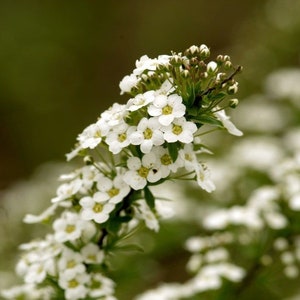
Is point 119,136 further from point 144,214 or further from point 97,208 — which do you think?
point 144,214

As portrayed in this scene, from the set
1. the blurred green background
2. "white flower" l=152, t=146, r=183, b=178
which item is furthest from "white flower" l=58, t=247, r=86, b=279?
the blurred green background

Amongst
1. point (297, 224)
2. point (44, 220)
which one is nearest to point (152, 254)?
point (297, 224)

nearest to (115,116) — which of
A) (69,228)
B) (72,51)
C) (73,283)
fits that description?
(69,228)

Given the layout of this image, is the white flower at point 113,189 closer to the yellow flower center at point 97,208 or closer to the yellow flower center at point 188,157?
the yellow flower center at point 97,208

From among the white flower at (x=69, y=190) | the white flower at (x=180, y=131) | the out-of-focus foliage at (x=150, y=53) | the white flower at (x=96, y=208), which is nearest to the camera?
the white flower at (x=180, y=131)

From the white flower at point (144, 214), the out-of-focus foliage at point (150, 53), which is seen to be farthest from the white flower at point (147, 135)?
the out-of-focus foliage at point (150, 53)

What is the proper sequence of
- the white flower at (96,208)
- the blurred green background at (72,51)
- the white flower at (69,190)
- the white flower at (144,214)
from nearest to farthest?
the white flower at (96,208)
the white flower at (69,190)
the white flower at (144,214)
the blurred green background at (72,51)

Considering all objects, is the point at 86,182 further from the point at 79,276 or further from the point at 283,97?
the point at 283,97
